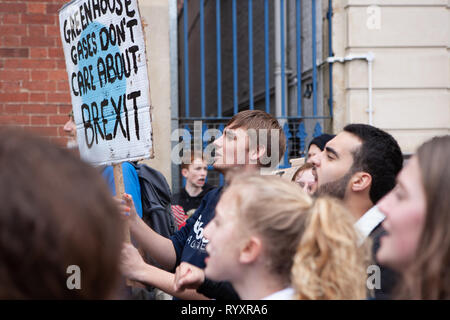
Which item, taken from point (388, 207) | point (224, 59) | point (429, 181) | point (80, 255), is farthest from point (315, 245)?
point (224, 59)

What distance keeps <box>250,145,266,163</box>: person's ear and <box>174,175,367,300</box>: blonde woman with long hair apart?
861 mm

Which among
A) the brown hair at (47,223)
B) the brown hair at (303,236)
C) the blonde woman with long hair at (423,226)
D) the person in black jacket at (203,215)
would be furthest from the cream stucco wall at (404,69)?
the brown hair at (47,223)

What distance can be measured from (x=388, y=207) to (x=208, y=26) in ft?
34.0

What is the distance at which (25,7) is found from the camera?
4.73 m

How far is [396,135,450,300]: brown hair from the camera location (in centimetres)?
122

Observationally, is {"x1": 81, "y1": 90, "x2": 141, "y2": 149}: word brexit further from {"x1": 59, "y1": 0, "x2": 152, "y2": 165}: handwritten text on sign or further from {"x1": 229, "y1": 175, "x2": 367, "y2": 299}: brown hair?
{"x1": 229, "y1": 175, "x2": 367, "y2": 299}: brown hair

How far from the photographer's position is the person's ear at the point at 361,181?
2.47 m

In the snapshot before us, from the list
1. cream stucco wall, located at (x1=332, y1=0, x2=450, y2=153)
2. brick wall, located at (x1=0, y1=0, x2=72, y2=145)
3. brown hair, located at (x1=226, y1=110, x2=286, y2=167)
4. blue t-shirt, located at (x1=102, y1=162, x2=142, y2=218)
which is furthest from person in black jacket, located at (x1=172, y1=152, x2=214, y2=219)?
brown hair, located at (x1=226, y1=110, x2=286, y2=167)

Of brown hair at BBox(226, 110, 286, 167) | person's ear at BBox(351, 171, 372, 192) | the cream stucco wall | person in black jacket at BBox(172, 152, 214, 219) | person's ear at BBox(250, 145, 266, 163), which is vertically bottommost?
person in black jacket at BBox(172, 152, 214, 219)

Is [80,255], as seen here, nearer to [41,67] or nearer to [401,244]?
[401,244]

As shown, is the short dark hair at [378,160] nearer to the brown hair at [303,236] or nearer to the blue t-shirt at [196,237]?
the blue t-shirt at [196,237]

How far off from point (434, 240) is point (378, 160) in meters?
1.37

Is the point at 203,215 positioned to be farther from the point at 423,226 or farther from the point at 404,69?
the point at 404,69

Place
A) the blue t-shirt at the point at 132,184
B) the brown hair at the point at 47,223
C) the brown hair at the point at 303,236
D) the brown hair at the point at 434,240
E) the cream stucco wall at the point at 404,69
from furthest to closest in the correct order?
the cream stucco wall at the point at 404,69 < the blue t-shirt at the point at 132,184 < the brown hair at the point at 303,236 < the brown hair at the point at 434,240 < the brown hair at the point at 47,223
